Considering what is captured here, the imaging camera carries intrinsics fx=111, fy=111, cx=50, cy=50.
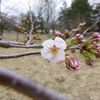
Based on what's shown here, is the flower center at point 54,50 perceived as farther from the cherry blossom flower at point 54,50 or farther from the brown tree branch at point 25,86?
the brown tree branch at point 25,86

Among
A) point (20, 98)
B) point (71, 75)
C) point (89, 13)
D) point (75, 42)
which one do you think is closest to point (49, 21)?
point (89, 13)

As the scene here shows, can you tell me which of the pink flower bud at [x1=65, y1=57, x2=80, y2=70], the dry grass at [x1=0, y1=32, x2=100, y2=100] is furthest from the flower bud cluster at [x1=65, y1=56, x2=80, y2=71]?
the dry grass at [x1=0, y1=32, x2=100, y2=100]

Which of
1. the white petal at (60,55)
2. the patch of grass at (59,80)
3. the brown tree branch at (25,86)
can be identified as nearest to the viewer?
the brown tree branch at (25,86)

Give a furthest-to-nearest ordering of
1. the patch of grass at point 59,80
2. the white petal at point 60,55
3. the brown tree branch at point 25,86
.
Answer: the patch of grass at point 59,80, the white petal at point 60,55, the brown tree branch at point 25,86

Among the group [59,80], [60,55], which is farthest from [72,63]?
[59,80]

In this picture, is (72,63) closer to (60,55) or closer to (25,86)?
(60,55)

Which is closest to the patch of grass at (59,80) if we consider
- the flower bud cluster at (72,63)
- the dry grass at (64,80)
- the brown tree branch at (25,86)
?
the dry grass at (64,80)

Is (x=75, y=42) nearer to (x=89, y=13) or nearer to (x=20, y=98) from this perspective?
(x=20, y=98)
